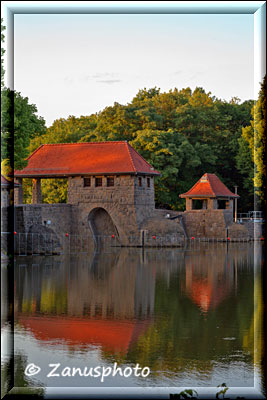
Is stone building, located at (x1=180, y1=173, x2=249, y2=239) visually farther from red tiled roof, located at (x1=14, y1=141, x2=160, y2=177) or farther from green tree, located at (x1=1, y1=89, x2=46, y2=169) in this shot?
green tree, located at (x1=1, y1=89, x2=46, y2=169)

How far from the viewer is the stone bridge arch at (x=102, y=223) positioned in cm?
4462

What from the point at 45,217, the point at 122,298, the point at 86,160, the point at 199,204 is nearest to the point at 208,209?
the point at 199,204

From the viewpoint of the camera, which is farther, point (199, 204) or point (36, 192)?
point (199, 204)

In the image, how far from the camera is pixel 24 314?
50.4ft

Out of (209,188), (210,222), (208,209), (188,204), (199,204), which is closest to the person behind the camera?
(210,222)

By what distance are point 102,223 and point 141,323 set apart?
30.1 meters

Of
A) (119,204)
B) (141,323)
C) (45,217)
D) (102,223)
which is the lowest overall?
(141,323)

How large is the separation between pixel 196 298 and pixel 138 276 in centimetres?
656

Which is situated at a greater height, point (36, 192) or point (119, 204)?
point (36, 192)

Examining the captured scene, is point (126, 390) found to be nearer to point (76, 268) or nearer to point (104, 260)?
point (76, 268)

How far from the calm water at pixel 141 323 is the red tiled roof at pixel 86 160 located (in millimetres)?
15724

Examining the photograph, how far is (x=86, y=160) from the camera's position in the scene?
45719 millimetres

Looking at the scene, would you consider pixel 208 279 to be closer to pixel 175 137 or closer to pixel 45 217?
pixel 45 217

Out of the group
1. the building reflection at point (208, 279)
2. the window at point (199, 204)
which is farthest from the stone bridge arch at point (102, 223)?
the window at point (199, 204)
